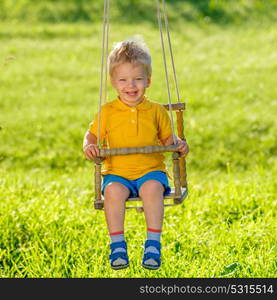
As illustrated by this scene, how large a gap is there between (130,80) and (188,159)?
4.61 m

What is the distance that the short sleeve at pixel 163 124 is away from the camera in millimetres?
4066

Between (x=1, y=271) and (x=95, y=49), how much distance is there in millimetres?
10558

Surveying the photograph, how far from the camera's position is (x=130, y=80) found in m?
3.79

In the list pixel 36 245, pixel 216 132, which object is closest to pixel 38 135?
pixel 216 132

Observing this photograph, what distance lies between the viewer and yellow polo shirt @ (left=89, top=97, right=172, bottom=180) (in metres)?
3.88

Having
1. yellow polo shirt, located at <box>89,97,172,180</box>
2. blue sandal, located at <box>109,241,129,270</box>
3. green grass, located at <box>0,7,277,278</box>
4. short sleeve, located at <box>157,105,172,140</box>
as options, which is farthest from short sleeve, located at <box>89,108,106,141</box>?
green grass, located at <box>0,7,277,278</box>

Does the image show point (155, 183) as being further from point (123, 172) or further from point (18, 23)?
point (18, 23)

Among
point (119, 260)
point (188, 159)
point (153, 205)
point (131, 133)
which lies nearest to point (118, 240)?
point (119, 260)

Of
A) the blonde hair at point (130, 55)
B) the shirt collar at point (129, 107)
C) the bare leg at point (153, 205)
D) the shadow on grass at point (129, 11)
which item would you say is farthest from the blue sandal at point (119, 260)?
the shadow on grass at point (129, 11)

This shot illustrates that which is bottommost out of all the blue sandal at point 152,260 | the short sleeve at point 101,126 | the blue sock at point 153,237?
the blue sandal at point 152,260

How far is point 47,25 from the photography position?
16828mm

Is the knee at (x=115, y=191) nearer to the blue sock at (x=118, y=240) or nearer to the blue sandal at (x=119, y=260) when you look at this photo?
the blue sock at (x=118, y=240)

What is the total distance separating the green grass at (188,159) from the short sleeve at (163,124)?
1.05 metres

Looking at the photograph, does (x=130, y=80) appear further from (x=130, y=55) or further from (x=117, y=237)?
(x=117, y=237)
